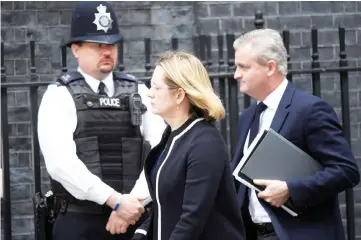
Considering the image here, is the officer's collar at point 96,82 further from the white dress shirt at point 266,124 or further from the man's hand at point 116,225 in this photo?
the white dress shirt at point 266,124

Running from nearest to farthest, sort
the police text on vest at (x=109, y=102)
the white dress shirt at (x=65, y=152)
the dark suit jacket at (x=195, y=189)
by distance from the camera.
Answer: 1. the dark suit jacket at (x=195, y=189)
2. the white dress shirt at (x=65, y=152)
3. the police text on vest at (x=109, y=102)

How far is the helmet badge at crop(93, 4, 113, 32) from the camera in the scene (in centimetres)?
505

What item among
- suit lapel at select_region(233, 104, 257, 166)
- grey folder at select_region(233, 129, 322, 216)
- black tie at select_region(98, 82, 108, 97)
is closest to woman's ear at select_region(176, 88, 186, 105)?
grey folder at select_region(233, 129, 322, 216)

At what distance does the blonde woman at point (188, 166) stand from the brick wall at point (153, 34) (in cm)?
333

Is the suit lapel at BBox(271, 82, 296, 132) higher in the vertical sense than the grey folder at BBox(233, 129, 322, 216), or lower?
higher

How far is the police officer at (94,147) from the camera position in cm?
476

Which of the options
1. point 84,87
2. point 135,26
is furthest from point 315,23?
point 84,87

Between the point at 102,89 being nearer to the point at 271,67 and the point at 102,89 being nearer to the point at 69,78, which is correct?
the point at 69,78

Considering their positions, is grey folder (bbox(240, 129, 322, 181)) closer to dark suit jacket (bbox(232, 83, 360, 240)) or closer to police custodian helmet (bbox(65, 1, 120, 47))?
dark suit jacket (bbox(232, 83, 360, 240))

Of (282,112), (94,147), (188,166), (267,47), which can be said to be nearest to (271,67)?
(267,47)

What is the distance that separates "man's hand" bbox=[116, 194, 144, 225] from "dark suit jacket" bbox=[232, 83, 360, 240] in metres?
0.73

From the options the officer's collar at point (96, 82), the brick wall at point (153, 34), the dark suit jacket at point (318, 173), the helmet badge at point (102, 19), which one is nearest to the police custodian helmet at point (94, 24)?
the helmet badge at point (102, 19)

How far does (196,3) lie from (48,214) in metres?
2.84

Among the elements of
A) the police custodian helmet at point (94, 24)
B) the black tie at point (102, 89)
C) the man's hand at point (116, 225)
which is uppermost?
the police custodian helmet at point (94, 24)
